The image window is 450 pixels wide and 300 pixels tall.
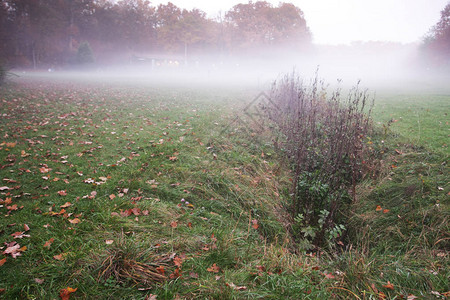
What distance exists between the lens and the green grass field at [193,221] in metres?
2.04

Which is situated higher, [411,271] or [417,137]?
[417,137]

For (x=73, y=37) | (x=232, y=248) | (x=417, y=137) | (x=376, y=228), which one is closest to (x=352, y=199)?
(x=376, y=228)

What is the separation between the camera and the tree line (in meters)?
33.9

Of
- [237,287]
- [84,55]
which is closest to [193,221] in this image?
[237,287]

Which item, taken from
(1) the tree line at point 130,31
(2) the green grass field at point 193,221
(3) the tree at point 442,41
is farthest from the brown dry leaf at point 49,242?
(1) the tree line at point 130,31

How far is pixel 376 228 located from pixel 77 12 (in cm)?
5350

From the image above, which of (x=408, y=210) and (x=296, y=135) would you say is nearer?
(x=408, y=210)

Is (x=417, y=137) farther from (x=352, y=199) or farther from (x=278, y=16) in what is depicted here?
(x=278, y=16)

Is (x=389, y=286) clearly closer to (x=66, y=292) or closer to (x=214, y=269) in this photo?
(x=214, y=269)

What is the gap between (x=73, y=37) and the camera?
4100 cm

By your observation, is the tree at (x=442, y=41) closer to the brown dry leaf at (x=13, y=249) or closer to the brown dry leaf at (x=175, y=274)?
the brown dry leaf at (x=175, y=274)

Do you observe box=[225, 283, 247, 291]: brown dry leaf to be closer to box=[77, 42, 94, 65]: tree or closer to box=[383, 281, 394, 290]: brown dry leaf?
box=[383, 281, 394, 290]: brown dry leaf

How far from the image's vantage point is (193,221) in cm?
305

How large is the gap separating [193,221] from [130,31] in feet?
175
